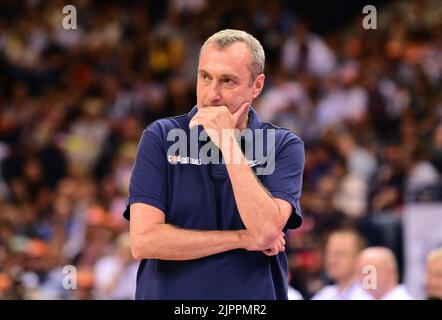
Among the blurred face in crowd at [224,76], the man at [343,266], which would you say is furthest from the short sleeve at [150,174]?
the man at [343,266]

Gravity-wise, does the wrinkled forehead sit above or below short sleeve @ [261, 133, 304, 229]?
above

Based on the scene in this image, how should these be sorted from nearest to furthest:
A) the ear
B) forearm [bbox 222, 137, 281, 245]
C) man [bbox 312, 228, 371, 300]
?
1. forearm [bbox 222, 137, 281, 245]
2. the ear
3. man [bbox 312, 228, 371, 300]

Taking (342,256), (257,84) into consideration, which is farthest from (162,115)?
(257,84)

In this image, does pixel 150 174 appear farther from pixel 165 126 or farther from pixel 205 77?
pixel 205 77

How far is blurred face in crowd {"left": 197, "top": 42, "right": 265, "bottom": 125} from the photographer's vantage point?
3277mm

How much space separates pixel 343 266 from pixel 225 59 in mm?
3393

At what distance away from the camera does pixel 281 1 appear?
45.2ft

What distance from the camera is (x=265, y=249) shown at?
3160mm

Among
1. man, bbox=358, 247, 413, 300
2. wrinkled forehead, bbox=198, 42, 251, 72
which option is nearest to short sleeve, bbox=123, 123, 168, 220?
wrinkled forehead, bbox=198, 42, 251, 72

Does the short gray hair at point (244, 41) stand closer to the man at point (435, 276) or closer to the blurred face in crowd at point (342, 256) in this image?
the man at point (435, 276)

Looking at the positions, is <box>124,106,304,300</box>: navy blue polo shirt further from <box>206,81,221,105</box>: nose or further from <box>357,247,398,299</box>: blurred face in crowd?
<box>357,247,398,299</box>: blurred face in crowd

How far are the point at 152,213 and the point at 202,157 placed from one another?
0.29m

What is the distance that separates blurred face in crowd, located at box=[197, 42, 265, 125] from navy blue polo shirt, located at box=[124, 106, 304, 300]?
0.17m
